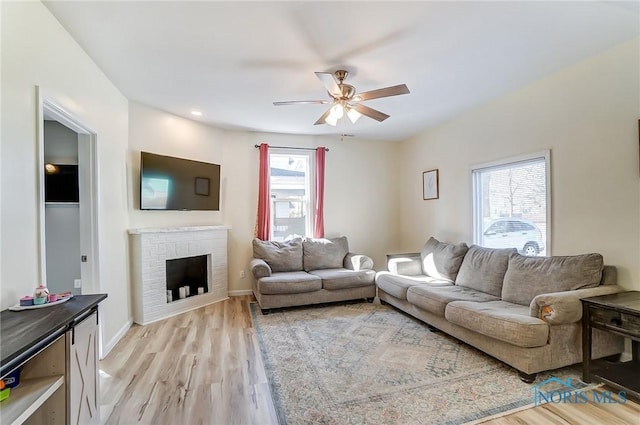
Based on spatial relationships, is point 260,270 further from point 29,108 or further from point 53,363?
point 29,108

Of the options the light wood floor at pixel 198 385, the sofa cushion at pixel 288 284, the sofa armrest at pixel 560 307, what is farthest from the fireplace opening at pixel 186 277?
the sofa armrest at pixel 560 307

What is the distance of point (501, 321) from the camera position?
7.80ft

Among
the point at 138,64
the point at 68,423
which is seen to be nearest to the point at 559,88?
the point at 138,64

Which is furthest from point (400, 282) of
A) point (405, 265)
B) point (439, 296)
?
point (439, 296)

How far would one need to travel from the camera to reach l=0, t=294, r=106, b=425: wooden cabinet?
4.03 ft

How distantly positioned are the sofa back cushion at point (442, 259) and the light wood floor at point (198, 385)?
6.16 feet

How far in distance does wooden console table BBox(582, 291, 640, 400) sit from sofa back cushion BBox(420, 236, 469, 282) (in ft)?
5.06

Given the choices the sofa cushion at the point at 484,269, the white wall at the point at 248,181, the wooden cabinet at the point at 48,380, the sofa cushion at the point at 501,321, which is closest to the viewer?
the wooden cabinet at the point at 48,380

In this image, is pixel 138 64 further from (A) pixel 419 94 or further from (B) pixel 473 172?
(B) pixel 473 172

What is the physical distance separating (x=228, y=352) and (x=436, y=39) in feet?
10.6

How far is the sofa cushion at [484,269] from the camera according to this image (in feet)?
10.5

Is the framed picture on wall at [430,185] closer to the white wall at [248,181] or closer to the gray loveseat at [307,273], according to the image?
the white wall at [248,181]

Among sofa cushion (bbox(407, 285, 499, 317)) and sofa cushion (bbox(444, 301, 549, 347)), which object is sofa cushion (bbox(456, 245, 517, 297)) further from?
sofa cushion (bbox(444, 301, 549, 347))

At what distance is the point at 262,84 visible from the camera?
10.2 feet
